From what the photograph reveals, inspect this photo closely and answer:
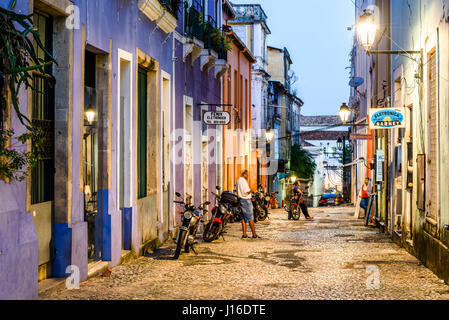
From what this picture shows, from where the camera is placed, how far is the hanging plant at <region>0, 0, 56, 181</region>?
7223 millimetres

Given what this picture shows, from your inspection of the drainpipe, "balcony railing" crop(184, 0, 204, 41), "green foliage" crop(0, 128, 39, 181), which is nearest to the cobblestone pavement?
the drainpipe

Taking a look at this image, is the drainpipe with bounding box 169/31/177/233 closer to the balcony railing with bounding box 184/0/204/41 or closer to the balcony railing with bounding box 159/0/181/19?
the balcony railing with bounding box 159/0/181/19

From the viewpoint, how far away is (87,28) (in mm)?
10352

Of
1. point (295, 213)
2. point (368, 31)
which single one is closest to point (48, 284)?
point (368, 31)

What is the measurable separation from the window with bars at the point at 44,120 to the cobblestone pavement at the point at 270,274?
4.28 feet

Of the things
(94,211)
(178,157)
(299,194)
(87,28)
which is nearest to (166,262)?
(94,211)

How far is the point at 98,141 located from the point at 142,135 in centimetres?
303

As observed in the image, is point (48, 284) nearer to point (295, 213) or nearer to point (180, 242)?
point (180, 242)

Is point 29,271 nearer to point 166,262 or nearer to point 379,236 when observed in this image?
point 166,262

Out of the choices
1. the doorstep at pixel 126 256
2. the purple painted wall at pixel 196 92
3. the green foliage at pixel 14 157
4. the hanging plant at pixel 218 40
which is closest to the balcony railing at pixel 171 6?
the purple painted wall at pixel 196 92

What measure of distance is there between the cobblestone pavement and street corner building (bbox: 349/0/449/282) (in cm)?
63

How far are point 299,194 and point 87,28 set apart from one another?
52.4 ft

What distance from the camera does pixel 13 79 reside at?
7.41 meters

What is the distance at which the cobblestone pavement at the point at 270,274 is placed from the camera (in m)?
9.20
